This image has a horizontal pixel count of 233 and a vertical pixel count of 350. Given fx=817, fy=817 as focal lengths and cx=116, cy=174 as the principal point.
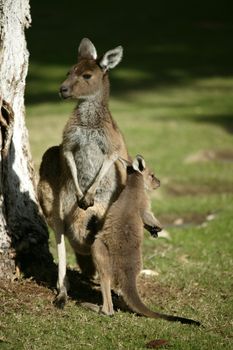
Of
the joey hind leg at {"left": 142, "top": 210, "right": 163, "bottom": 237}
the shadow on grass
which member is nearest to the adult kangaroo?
the joey hind leg at {"left": 142, "top": 210, "right": 163, "bottom": 237}

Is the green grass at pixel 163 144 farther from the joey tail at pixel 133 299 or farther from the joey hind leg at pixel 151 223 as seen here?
the joey hind leg at pixel 151 223

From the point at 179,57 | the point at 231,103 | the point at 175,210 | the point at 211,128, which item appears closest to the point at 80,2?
the point at 179,57

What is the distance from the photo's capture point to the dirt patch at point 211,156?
1490cm

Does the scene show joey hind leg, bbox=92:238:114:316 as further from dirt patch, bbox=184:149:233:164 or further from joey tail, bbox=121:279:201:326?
dirt patch, bbox=184:149:233:164

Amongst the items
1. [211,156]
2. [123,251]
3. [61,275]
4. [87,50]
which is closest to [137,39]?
[211,156]

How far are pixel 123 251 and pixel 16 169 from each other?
54.4 inches

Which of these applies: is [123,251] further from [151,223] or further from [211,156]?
[211,156]

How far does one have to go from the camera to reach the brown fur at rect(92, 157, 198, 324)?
6320 mm

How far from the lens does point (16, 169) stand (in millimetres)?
7164

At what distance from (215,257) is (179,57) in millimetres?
19983

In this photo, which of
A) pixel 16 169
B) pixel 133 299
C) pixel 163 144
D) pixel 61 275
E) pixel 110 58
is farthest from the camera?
pixel 163 144

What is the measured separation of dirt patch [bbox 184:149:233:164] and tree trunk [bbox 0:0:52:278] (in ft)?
24.9

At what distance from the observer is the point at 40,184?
7242mm

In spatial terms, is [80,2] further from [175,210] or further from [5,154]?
[5,154]
